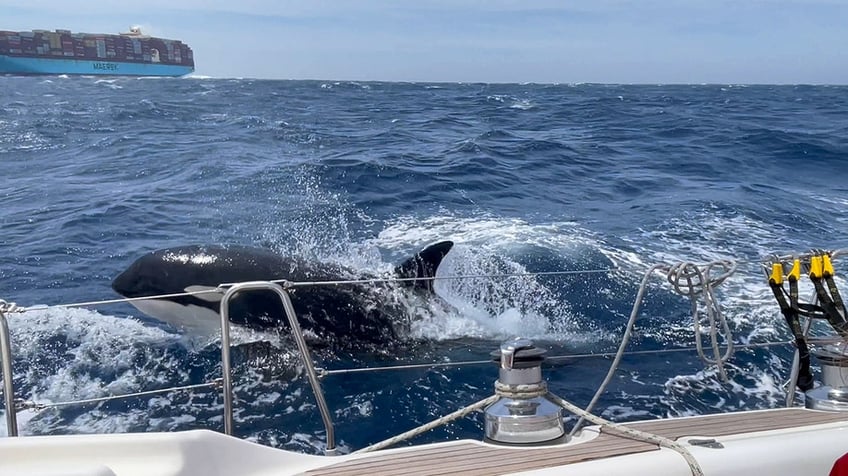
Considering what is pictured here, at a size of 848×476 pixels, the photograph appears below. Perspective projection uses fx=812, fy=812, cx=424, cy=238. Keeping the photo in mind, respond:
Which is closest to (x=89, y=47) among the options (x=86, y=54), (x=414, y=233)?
(x=86, y=54)

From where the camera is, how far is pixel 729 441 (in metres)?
2.97

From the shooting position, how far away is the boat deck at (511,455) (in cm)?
275

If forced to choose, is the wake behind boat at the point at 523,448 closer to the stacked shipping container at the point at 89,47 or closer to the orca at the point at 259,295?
the orca at the point at 259,295

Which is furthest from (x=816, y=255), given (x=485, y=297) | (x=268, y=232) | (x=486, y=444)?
(x=268, y=232)

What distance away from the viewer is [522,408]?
304 centimetres

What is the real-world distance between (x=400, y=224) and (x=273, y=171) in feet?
16.0

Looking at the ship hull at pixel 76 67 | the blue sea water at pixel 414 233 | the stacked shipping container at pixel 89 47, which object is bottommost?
the blue sea water at pixel 414 233

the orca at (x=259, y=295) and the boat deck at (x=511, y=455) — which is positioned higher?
the boat deck at (x=511, y=455)

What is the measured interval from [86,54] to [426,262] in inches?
4337

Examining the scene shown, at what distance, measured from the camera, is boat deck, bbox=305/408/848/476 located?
2754mm

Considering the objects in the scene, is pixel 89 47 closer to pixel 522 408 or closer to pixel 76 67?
pixel 76 67

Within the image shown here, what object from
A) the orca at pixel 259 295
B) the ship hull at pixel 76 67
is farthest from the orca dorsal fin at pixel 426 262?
the ship hull at pixel 76 67

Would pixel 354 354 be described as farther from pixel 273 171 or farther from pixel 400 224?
pixel 273 171

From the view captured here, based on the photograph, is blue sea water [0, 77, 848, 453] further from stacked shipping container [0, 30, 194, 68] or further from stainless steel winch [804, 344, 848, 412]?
stacked shipping container [0, 30, 194, 68]
